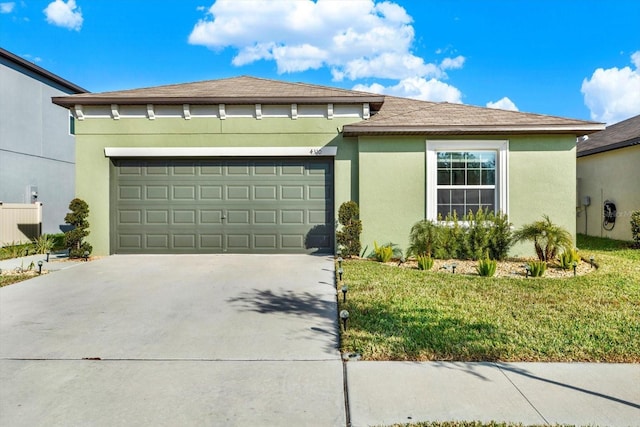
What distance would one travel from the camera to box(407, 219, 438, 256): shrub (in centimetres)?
940

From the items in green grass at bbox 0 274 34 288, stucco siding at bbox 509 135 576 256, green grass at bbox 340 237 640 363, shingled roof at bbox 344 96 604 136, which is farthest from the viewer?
stucco siding at bbox 509 135 576 256

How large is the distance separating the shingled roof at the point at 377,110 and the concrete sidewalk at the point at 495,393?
22.1ft

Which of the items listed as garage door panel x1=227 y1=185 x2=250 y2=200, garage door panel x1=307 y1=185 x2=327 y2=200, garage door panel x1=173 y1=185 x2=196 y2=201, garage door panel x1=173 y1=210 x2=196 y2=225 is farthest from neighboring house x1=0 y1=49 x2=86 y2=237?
garage door panel x1=307 y1=185 x2=327 y2=200

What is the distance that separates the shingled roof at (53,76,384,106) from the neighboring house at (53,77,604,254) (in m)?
0.03

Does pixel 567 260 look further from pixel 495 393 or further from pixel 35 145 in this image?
pixel 35 145

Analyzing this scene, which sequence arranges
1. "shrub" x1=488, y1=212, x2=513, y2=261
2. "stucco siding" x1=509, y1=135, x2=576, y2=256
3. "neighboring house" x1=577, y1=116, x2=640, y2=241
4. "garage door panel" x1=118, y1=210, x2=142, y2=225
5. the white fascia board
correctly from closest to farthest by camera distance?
"shrub" x1=488, y1=212, x2=513, y2=261 < "stucco siding" x1=509, y1=135, x2=576, y2=256 < the white fascia board < "garage door panel" x1=118, y1=210, x2=142, y2=225 < "neighboring house" x1=577, y1=116, x2=640, y2=241

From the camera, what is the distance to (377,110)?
10570 mm

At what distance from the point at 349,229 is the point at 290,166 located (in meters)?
2.39

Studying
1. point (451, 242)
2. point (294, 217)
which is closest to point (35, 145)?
point (294, 217)

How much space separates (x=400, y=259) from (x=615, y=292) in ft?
13.9

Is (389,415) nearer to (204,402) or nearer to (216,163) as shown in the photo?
(204,402)

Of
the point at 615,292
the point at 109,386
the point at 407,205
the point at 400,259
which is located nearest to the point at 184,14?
Answer: the point at 407,205

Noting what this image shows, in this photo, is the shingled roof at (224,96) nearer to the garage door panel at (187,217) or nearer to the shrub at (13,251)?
the garage door panel at (187,217)

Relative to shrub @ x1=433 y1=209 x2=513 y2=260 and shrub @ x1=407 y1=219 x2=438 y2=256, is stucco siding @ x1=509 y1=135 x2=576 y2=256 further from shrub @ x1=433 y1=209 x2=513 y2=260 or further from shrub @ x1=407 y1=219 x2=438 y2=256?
shrub @ x1=407 y1=219 x2=438 y2=256
